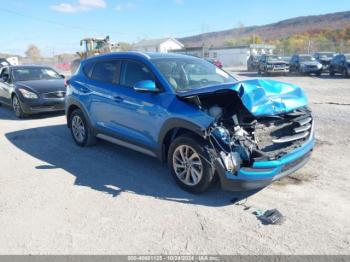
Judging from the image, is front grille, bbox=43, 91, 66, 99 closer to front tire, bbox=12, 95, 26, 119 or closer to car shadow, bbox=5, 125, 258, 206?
front tire, bbox=12, 95, 26, 119

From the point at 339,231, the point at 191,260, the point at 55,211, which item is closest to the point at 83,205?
the point at 55,211

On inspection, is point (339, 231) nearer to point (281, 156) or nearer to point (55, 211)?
point (281, 156)

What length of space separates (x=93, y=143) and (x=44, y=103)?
13.2 ft

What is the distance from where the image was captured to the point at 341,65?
22.5 metres

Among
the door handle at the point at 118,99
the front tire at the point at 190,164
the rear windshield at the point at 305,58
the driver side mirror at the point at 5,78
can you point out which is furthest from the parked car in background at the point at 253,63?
the front tire at the point at 190,164

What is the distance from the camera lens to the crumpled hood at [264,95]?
13.2 ft

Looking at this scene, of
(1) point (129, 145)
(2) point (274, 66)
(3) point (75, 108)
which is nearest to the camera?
(1) point (129, 145)

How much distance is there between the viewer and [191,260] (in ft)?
10.3

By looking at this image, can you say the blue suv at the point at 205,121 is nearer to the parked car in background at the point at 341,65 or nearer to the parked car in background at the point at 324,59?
the parked car in background at the point at 341,65

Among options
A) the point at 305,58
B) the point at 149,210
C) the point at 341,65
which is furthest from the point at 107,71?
the point at 305,58

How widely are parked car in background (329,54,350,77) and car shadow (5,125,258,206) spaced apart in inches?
785

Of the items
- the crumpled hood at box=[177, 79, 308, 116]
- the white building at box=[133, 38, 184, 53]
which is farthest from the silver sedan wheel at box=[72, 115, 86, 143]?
the white building at box=[133, 38, 184, 53]

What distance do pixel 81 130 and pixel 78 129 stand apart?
4.7 inches

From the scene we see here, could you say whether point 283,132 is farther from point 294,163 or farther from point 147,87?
point 147,87
